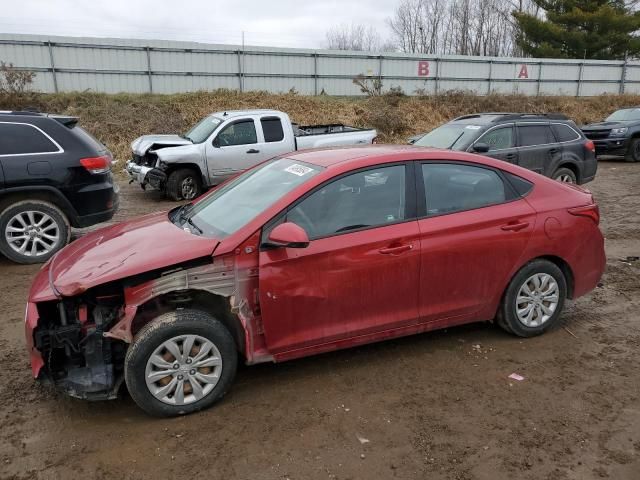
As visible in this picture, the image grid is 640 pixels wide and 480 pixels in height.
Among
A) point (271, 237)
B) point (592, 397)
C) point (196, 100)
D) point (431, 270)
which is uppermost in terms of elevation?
point (196, 100)

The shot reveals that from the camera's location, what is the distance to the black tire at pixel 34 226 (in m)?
6.60

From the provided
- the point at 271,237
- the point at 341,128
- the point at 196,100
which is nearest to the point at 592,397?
the point at 271,237

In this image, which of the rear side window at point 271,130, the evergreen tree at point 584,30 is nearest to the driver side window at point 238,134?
the rear side window at point 271,130

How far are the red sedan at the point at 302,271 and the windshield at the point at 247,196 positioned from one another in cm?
2

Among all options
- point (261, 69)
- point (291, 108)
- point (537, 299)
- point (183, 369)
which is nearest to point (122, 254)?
point (183, 369)

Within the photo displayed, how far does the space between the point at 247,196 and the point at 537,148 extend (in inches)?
299

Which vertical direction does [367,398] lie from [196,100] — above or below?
below

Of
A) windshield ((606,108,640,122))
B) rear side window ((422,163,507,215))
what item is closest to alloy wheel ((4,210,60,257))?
rear side window ((422,163,507,215))

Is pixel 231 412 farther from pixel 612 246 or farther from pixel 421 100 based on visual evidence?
pixel 421 100

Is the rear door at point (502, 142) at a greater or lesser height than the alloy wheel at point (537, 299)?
greater

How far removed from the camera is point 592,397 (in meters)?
3.67

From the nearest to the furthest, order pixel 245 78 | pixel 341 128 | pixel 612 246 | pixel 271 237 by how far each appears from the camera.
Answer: pixel 271 237
pixel 612 246
pixel 341 128
pixel 245 78

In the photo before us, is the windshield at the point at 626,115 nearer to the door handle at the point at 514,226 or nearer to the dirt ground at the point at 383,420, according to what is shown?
the dirt ground at the point at 383,420

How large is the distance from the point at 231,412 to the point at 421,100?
21.9 m
